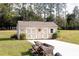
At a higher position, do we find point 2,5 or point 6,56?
point 2,5

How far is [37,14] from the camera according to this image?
4.88m

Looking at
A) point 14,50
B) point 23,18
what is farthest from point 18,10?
point 14,50

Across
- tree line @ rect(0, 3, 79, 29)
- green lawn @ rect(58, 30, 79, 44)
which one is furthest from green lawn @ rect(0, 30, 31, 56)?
green lawn @ rect(58, 30, 79, 44)

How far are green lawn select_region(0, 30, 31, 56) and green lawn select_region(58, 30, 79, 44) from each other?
0.46m

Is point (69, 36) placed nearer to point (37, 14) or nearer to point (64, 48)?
point (64, 48)

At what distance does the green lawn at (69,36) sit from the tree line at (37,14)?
0.07m

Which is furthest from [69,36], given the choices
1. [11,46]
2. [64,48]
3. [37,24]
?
[11,46]

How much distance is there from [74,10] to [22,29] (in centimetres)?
75

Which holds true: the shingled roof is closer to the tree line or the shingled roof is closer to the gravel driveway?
the tree line

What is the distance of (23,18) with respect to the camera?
488 cm

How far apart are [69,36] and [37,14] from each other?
1.75 feet

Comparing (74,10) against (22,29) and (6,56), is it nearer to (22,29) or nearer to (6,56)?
(22,29)

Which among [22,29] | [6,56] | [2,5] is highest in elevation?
[2,5]

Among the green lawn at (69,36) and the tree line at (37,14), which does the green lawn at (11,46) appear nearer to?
the tree line at (37,14)
